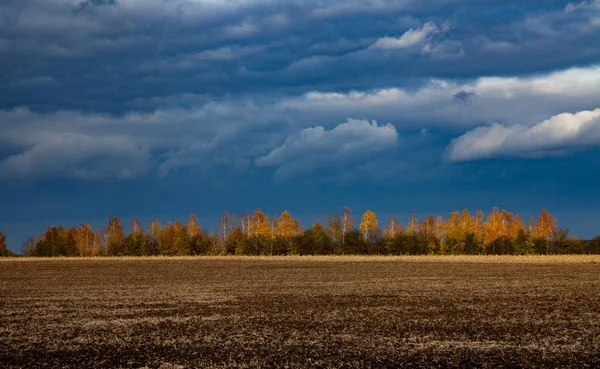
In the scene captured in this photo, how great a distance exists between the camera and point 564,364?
49.6 ft

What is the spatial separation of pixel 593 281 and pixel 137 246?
111 m

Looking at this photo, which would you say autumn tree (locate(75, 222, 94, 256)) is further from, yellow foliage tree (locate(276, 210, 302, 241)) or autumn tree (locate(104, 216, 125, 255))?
yellow foliage tree (locate(276, 210, 302, 241))

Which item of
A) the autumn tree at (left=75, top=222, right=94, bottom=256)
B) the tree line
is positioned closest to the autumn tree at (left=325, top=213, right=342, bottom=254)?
the tree line

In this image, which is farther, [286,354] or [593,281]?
[593,281]

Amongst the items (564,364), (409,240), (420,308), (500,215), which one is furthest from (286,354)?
(500,215)

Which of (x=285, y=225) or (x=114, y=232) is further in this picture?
(x=114, y=232)

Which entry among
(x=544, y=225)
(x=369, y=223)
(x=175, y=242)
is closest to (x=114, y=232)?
(x=175, y=242)

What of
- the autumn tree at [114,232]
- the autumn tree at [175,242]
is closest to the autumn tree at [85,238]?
the autumn tree at [114,232]

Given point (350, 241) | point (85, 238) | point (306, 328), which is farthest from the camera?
point (85, 238)

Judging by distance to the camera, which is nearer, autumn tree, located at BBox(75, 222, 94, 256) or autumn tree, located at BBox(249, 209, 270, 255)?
autumn tree, located at BBox(249, 209, 270, 255)

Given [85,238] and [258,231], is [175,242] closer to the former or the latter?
[258,231]

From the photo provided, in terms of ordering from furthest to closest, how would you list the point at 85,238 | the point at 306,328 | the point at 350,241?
Result: the point at 85,238 < the point at 350,241 < the point at 306,328

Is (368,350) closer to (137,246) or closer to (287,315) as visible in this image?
(287,315)

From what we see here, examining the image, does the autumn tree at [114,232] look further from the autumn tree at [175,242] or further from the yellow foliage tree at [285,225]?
the yellow foliage tree at [285,225]
